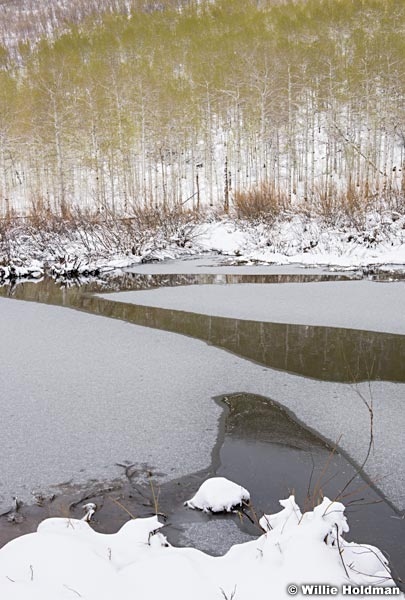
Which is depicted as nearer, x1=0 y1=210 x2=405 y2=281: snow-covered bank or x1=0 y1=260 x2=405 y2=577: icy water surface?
x1=0 y1=260 x2=405 y2=577: icy water surface

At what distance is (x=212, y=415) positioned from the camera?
3508mm

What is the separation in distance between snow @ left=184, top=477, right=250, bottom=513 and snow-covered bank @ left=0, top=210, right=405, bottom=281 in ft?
30.5

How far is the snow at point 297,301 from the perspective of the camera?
6.05 m

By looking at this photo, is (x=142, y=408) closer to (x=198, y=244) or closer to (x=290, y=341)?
(x=290, y=341)

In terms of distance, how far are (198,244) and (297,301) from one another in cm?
904

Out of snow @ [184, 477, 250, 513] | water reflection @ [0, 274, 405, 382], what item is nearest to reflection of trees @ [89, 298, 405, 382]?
water reflection @ [0, 274, 405, 382]

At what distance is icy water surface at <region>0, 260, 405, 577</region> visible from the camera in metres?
2.29

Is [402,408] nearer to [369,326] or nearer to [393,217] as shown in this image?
[369,326]

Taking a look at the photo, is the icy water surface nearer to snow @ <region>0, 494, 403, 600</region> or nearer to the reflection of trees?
the reflection of trees

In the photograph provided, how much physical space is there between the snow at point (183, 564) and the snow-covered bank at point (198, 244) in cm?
962

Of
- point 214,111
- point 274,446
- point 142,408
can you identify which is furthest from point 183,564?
point 214,111

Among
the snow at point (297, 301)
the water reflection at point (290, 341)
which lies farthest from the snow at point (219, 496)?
the snow at point (297, 301)

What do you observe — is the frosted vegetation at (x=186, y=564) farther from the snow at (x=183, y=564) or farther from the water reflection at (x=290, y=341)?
the water reflection at (x=290, y=341)

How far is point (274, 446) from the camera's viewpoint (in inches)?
119
